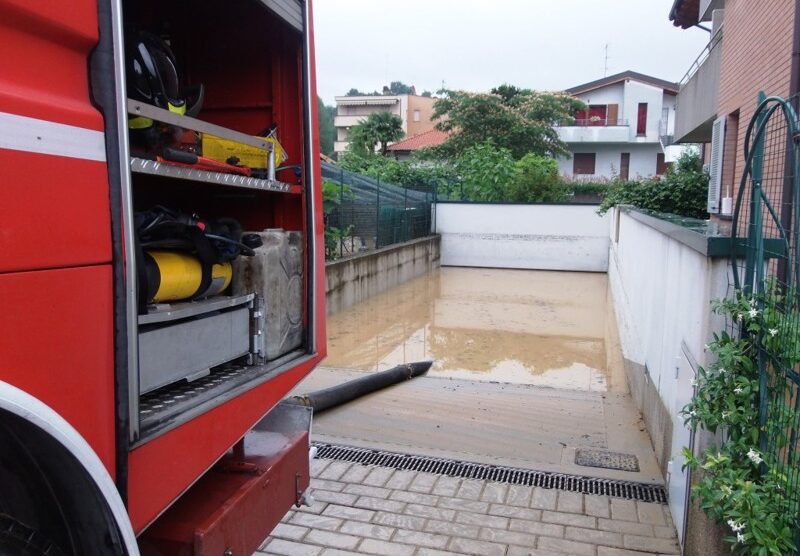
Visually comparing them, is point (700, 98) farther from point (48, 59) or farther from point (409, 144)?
point (409, 144)

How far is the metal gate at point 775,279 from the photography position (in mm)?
2543

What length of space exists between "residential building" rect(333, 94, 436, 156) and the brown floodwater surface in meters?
53.1

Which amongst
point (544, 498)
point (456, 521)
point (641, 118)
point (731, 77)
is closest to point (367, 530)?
point (456, 521)

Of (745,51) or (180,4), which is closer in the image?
(180,4)

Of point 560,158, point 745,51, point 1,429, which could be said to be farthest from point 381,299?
point 560,158

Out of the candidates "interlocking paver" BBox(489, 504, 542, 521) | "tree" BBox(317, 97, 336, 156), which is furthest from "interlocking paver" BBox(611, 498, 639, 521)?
"tree" BBox(317, 97, 336, 156)

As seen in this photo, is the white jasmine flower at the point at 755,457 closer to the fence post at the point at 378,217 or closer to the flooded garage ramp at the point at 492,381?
the flooded garage ramp at the point at 492,381

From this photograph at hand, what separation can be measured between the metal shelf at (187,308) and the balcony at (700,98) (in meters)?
11.7

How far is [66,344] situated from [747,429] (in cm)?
263

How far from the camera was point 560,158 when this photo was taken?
40531mm

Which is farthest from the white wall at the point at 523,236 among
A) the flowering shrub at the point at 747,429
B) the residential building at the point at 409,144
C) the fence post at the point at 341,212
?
the residential building at the point at 409,144

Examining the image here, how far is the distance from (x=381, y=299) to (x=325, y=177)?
10.8ft

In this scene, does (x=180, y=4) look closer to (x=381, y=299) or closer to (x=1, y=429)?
(x=1, y=429)

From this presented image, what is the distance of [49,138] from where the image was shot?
1604 mm
